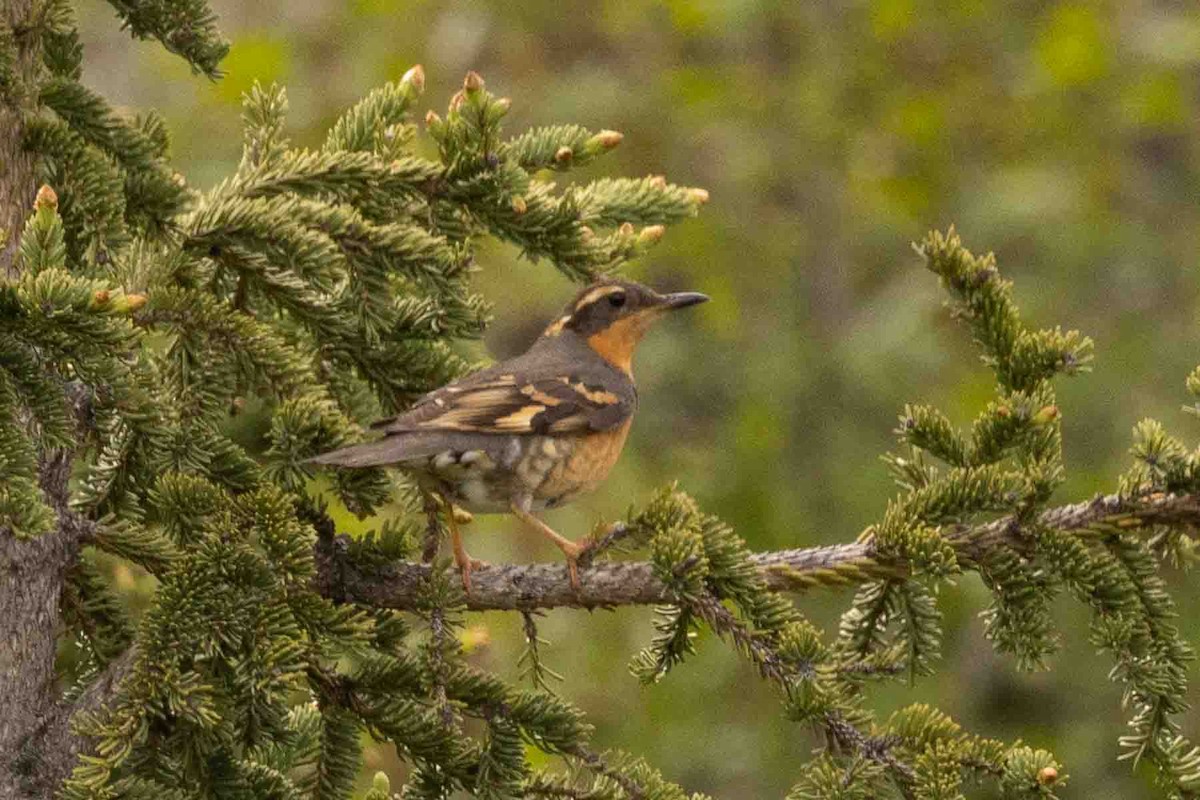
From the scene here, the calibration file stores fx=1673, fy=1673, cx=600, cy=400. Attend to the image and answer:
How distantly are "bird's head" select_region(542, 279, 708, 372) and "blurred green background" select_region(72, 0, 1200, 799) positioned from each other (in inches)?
148

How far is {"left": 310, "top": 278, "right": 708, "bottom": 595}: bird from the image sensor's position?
4.23 m

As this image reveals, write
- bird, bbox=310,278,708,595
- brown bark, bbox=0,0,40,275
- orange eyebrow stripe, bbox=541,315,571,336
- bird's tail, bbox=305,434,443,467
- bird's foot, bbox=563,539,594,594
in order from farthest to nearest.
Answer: orange eyebrow stripe, bbox=541,315,571,336
bird, bbox=310,278,708,595
brown bark, bbox=0,0,40,275
bird's tail, bbox=305,434,443,467
bird's foot, bbox=563,539,594,594

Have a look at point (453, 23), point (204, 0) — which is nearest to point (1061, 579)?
point (204, 0)

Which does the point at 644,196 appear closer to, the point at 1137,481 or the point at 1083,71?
the point at 1137,481

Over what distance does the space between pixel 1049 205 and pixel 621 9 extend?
352cm

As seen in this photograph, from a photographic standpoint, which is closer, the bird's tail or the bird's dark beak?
the bird's tail

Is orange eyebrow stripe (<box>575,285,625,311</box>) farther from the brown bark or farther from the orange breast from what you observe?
the brown bark

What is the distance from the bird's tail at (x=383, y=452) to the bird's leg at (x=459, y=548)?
0.27m

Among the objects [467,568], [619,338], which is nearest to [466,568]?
[467,568]

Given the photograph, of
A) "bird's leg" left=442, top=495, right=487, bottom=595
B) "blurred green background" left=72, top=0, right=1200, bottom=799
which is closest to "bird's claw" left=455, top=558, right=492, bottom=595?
"bird's leg" left=442, top=495, right=487, bottom=595

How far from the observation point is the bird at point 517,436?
4.23m

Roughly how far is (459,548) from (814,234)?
9007 millimetres

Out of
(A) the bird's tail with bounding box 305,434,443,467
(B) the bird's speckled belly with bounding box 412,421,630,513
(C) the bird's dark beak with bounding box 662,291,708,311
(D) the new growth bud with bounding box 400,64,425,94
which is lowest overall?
(A) the bird's tail with bounding box 305,434,443,467

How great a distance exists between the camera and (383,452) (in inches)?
156
